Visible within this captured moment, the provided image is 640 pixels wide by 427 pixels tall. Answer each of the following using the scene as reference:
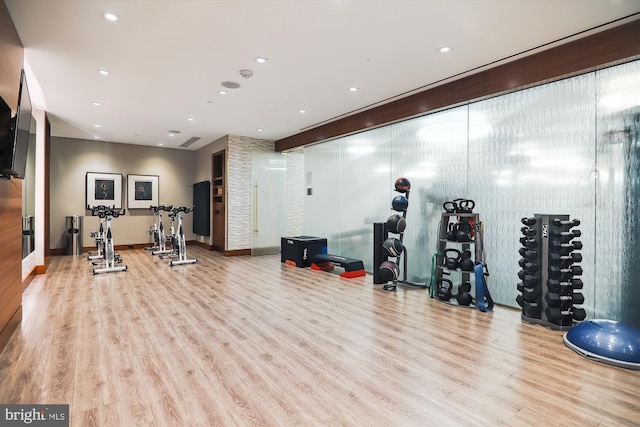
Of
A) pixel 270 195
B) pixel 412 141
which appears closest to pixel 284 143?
pixel 270 195

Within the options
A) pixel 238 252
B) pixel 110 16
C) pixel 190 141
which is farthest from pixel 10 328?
pixel 190 141

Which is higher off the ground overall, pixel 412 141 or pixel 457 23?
pixel 457 23

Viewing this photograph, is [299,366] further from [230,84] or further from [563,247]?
[230,84]

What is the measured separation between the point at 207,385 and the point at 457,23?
3.74 metres

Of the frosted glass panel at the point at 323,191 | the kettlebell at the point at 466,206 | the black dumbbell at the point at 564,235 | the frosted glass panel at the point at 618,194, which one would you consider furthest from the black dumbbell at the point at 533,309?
the frosted glass panel at the point at 323,191

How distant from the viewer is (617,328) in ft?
9.21

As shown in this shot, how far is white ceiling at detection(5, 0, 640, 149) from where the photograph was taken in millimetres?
2912

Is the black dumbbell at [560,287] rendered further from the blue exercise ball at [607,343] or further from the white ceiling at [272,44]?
the white ceiling at [272,44]

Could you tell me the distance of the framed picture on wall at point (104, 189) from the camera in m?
8.84

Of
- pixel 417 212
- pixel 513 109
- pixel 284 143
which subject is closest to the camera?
pixel 513 109

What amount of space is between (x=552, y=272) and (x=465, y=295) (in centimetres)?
105

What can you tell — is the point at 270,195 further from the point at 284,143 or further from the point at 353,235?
the point at 353,235

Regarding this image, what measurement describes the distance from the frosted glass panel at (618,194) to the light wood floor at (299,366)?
801 millimetres

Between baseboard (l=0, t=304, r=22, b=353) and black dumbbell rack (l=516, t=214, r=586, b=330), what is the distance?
4.99 metres
